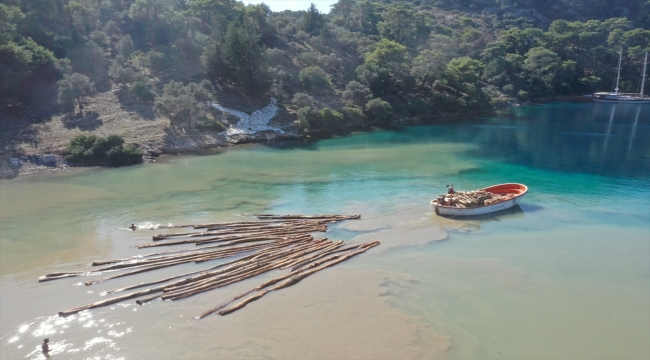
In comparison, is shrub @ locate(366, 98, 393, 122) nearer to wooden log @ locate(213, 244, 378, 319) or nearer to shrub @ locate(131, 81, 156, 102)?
shrub @ locate(131, 81, 156, 102)

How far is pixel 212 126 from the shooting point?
178 ft

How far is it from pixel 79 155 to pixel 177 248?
2590 centimetres

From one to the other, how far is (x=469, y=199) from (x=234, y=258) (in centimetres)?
1649

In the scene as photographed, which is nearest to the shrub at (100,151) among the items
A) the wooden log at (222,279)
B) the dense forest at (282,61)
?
the dense forest at (282,61)

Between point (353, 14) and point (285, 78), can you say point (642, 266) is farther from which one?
point (353, 14)

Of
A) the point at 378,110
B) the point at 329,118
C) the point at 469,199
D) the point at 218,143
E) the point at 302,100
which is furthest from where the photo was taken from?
the point at 378,110

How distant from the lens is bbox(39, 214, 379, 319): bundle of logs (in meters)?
19.8

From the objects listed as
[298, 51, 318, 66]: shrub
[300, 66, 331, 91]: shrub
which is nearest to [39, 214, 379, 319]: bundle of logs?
[300, 66, 331, 91]: shrub

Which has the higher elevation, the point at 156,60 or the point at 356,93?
the point at 156,60

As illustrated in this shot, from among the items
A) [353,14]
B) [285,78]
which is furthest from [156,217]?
[353,14]

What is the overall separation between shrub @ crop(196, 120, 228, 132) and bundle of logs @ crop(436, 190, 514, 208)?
3265 cm

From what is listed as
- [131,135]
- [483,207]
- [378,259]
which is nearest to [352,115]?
[131,135]

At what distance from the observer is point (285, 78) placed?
70.6 meters

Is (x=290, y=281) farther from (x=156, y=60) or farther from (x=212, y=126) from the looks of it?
(x=156, y=60)
